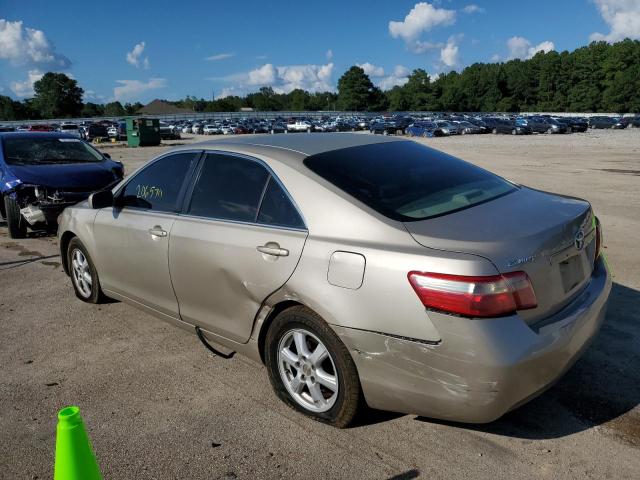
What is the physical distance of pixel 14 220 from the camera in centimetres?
830

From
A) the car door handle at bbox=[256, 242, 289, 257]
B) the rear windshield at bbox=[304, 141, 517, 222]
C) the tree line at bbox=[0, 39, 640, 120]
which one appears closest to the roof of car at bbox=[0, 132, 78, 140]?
the rear windshield at bbox=[304, 141, 517, 222]

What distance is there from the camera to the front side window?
3936mm

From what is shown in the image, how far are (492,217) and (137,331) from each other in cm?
313

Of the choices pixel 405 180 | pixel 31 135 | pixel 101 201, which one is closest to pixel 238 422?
pixel 405 180

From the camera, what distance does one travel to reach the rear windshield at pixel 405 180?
3.00 meters

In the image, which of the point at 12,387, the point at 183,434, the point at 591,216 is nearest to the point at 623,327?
the point at 591,216

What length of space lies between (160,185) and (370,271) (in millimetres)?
2175

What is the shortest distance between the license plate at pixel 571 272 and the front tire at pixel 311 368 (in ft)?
3.85

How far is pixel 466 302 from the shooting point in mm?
2393

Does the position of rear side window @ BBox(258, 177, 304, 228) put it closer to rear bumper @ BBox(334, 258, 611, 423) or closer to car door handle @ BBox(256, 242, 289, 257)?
car door handle @ BBox(256, 242, 289, 257)

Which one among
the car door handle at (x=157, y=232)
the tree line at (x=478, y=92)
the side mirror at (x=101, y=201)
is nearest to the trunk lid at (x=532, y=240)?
the car door handle at (x=157, y=232)

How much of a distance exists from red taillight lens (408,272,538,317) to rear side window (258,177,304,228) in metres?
0.86

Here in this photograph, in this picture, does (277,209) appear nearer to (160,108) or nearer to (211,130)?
(211,130)

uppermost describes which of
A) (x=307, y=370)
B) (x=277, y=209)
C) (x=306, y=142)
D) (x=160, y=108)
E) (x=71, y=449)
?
(x=160, y=108)
